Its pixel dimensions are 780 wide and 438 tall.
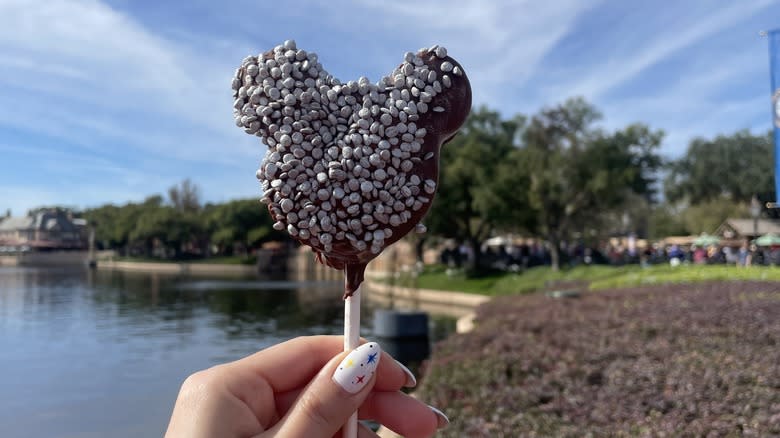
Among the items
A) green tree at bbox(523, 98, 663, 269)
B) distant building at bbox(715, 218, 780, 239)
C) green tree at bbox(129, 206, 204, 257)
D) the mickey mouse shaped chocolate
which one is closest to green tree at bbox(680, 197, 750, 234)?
distant building at bbox(715, 218, 780, 239)

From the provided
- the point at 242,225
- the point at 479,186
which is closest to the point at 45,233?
the point at 242,225

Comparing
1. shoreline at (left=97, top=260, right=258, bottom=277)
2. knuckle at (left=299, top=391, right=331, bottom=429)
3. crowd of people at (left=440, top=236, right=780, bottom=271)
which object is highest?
knuckle at (left=299, top=391, right=331, bottom=429)

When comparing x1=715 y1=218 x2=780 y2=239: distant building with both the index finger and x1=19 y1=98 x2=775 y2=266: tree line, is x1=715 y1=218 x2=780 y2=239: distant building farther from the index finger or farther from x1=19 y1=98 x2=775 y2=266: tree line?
the index finger

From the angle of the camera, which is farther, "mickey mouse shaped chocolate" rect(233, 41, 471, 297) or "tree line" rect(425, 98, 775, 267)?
"tree line" rect(425, 98, 775, 267)

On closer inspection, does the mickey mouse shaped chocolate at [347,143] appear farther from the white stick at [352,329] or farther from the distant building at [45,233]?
the distant building at [45,233]

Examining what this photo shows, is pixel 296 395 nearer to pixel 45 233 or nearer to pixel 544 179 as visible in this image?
pixel 544 179

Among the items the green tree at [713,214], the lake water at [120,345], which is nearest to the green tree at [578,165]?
the lake water at [120,345]
